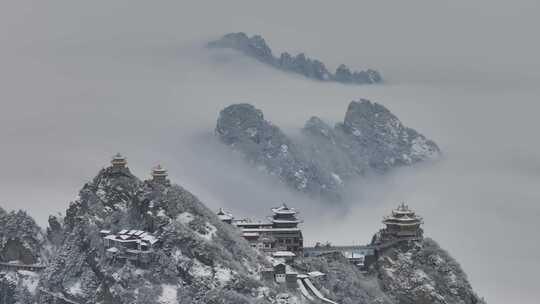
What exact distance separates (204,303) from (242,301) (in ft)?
17.9

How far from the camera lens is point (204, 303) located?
19962 centimetres

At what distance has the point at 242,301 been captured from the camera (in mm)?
198750
